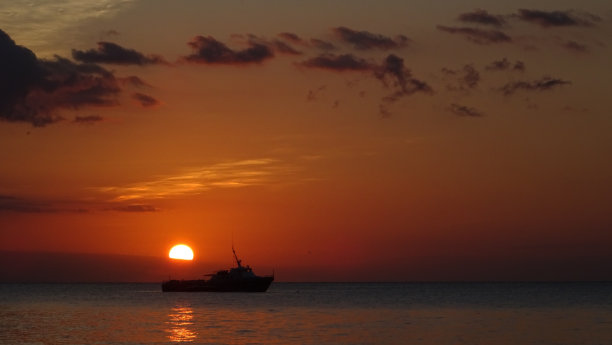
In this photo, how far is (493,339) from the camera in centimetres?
7719

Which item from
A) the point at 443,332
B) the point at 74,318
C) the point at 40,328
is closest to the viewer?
the point at 443,332

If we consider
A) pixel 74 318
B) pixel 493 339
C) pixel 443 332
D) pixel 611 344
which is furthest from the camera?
pixel 74 318

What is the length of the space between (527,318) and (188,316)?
43.9m

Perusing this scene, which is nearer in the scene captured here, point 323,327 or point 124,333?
point 124,333

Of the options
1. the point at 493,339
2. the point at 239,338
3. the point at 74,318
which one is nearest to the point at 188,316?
the point at 74,318

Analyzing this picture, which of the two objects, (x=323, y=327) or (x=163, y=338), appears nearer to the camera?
(x=163, y=338)

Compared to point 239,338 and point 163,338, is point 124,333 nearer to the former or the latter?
point 163,338

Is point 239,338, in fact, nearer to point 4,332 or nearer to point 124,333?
point 124,333

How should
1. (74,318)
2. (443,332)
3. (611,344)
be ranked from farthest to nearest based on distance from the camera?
1. (74,318)
2. (443,332)
3. (611,344)

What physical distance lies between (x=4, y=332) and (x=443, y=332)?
4298 centimetres

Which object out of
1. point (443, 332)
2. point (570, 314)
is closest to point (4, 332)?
point (443, 332)

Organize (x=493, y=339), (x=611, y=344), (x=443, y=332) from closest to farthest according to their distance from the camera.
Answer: (x=611, y=344), (x=493, y=339), (x=443, y=332)

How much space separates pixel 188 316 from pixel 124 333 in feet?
98.5

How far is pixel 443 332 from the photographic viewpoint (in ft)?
278
